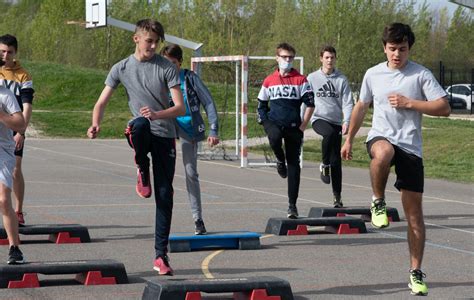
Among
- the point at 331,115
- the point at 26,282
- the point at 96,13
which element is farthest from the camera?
the point at 96,13

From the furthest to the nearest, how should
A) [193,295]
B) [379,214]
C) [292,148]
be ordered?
[292,148]
[379,214]
[193,295]

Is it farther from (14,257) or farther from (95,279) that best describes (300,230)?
(14,257)

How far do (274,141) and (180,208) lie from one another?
123 inches

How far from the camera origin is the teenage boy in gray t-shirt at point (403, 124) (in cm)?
895

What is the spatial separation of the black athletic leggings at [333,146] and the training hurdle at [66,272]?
589cm

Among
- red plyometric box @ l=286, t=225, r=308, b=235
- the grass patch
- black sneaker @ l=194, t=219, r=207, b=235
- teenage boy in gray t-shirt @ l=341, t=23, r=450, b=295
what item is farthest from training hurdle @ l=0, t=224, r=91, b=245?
the grass patch

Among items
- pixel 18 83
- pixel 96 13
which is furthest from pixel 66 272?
pixel 96 13

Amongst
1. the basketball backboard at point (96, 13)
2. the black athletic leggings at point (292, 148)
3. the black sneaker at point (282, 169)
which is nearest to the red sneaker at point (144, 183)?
the black athletic leggings at point (292, 148)

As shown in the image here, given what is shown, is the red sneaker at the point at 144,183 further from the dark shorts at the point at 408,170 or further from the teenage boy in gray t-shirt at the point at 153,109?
the dark shorts at the point at 408,170

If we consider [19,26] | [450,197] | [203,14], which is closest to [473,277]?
[450,197]

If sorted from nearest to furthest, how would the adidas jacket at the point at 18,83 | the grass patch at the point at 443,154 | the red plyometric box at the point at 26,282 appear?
the red plyometric box at the point at 26,282, the adidas jacket at the point at 18,83, the grass patch at the point at 443,154

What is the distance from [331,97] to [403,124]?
6.26 metres

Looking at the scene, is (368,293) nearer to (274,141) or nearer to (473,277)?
(473,277)

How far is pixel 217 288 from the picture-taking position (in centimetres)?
859
